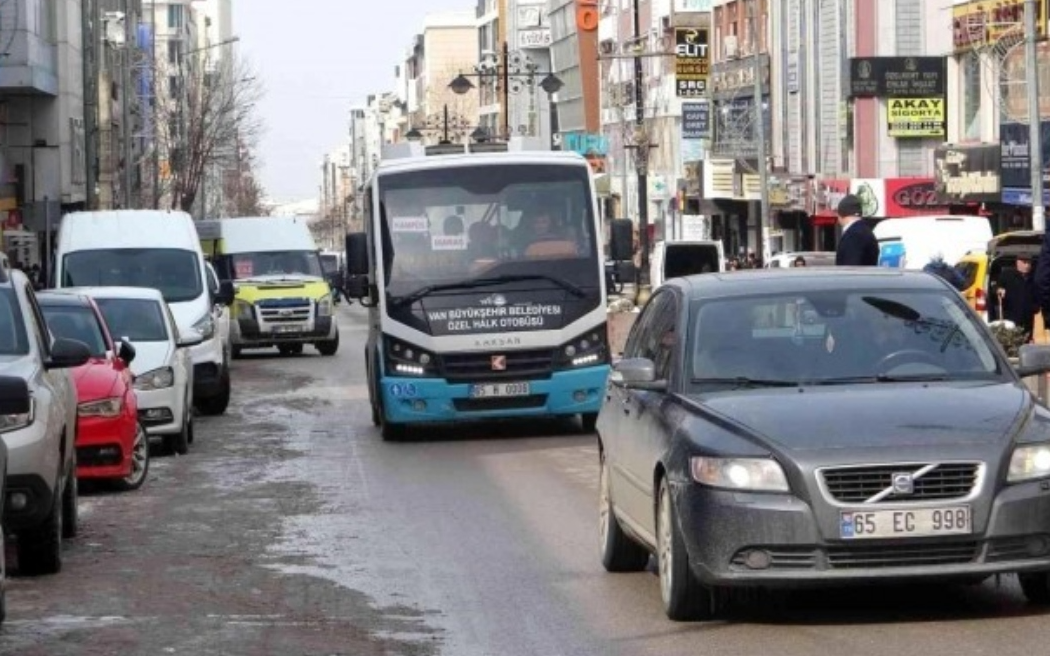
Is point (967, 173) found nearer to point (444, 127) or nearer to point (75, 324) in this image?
point (444, 127)

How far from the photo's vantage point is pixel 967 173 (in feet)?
192

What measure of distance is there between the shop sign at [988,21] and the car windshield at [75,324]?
35.3 metres

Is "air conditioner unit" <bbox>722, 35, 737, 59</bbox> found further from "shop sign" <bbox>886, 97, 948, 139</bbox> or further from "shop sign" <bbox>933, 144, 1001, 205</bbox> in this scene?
"shop sign" <bbox>933, 144, 1001, 205</bbox>

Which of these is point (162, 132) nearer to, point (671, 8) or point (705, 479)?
point (671, 8)

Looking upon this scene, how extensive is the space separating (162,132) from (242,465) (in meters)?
81.6

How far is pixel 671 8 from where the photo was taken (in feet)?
313

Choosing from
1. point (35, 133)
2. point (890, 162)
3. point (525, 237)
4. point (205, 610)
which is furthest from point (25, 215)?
point (205, 610)

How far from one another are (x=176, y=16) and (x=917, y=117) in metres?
131

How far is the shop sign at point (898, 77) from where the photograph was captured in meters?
62.5

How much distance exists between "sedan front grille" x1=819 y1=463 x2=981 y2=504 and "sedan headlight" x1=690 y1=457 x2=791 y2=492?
0.67 feet

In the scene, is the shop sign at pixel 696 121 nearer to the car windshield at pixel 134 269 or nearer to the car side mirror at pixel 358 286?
the car windshield at pixel 134 269

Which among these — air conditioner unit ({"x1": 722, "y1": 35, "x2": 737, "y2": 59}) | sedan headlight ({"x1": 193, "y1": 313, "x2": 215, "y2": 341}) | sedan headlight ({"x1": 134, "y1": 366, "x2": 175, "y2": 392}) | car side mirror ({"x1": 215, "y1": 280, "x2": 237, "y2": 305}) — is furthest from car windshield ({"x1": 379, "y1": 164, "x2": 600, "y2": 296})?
air conditioner unit ({"x1": 722, "y1": 35, "x2": 737, "y2": 59})

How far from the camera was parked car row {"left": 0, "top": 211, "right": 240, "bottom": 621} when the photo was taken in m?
13.1

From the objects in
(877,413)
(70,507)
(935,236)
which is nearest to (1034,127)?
(935,236)
